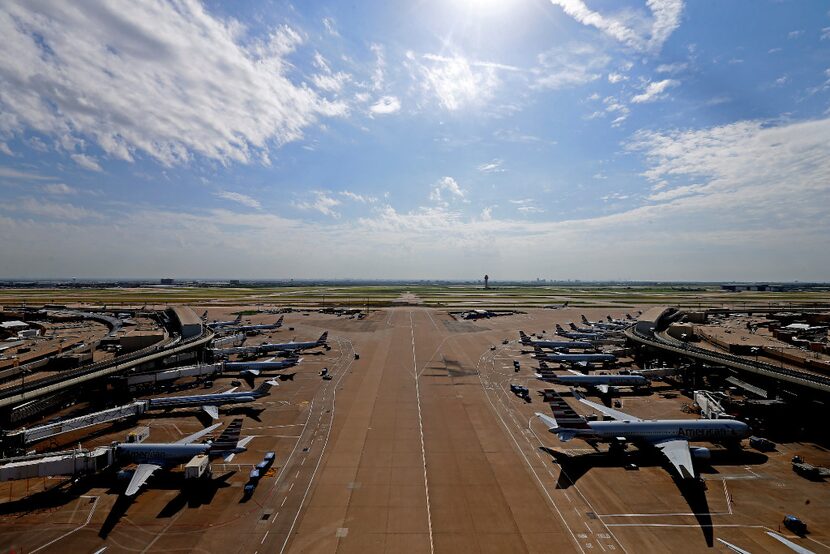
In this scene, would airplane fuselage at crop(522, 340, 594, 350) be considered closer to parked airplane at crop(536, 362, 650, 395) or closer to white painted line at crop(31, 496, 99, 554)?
parked airplane at crop(536, 362, 650, 395)

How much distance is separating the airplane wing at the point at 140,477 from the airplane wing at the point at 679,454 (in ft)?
182

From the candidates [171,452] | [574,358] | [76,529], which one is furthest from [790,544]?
[574,358]

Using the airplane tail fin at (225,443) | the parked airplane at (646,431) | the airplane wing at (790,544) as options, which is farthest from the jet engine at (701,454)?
the airplane tail fin at (225,443)

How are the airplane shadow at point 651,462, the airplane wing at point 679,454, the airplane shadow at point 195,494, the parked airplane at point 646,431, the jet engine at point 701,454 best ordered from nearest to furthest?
1. the airplane shadow at point 195,494
2. the airplane shadow at point 651,462
3. the airplane wing at point 679,454
4. the jet engine at point 701,454
5. the parked airplane at point 646,431

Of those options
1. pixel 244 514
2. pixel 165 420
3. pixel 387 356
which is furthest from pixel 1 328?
pixel 244 514

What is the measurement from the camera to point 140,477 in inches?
1599

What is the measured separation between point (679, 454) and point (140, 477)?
5862 cm

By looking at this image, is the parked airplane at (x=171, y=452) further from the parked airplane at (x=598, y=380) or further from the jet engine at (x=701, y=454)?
the parked airplane at (x=598, y=380)

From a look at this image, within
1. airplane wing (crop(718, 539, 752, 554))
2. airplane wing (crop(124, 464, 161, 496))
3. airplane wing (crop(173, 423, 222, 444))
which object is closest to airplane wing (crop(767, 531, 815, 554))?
airplane wing (crop(718, 539, 752, 554))

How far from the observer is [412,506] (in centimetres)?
3850

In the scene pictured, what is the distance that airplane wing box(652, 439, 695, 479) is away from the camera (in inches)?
1656

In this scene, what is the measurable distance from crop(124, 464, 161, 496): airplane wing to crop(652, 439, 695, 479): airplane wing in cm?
5553

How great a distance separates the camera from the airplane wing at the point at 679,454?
42.1 metres

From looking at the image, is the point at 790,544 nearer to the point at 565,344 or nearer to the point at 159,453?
the point at 159,453
